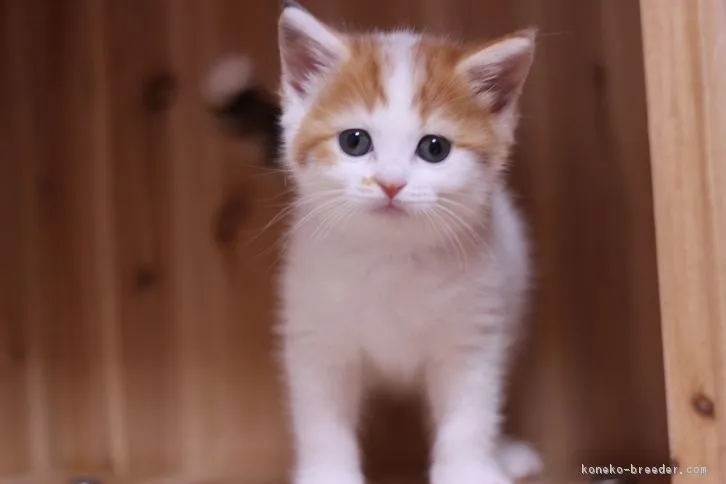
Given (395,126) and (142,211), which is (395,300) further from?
(142,211)

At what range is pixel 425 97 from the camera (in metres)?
1.04

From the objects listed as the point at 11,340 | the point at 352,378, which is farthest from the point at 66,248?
the point at 352,378

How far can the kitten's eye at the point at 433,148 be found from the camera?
3.38 feet

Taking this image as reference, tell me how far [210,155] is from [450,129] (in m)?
0.57

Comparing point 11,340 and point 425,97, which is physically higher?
point 425,97

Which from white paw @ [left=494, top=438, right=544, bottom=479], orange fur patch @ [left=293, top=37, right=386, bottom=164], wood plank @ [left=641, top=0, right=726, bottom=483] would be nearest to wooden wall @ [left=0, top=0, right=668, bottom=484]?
white paw @ [left=494, top=438, right=544, bottom=479]

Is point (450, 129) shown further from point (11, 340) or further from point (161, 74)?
point (11, 340)

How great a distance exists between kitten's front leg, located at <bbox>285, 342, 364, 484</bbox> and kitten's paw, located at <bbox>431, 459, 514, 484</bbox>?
97mm

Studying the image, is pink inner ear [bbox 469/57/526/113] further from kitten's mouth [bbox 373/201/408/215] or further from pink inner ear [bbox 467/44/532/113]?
kitten's mouth [bbox 373/201/408/215]

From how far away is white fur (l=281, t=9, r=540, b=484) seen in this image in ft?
3.45

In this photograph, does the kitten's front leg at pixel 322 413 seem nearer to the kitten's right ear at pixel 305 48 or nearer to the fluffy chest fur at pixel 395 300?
the fluffy chest fur at pixel 395 300

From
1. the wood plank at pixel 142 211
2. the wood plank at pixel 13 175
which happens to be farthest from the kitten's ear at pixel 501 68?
the wood plank at pixel 13 175

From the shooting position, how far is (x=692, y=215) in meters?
0.88

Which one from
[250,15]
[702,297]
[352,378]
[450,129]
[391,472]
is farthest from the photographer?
[250,15]
